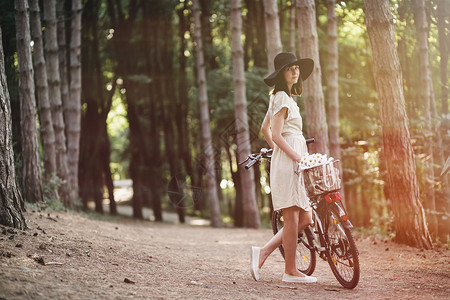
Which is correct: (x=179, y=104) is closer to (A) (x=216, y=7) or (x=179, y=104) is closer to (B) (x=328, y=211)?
(A) (x=216, y=7)

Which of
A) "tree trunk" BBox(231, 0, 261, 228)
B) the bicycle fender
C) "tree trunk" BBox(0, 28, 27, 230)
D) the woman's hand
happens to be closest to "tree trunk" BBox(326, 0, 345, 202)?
"tree trunk" BBox(231, 0, 261, 228)

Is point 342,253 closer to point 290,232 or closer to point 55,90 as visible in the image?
point 290,232

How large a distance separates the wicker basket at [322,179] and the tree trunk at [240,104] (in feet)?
33.8

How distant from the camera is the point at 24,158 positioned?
11.3m

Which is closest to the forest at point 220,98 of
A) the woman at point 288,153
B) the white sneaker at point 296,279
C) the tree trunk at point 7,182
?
the tree trunk at point 7,182

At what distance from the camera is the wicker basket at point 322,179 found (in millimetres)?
5461

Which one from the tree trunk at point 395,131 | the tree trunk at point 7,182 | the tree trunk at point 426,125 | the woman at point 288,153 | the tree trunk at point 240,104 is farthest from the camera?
the tree trunk at point 240,104

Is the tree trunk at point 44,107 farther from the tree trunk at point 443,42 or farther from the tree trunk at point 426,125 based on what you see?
the tree trunk at point 443,42

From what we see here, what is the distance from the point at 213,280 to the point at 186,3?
19.5m

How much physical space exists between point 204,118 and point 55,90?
18.4 feet

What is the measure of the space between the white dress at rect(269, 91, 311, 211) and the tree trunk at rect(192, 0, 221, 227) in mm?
12654

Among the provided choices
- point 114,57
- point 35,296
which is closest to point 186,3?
point 114,57

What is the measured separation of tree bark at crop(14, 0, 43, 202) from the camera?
36.8 feet

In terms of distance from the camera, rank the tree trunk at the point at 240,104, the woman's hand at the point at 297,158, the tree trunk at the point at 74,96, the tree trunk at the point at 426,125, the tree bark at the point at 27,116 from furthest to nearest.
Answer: the tree trunk at the point at 74,96
the tree trunk at the point at 240,104
the tree bark at the point at 27,116
the tree trunk at the point at 426,125
the woman's hand at the point at 297,158
